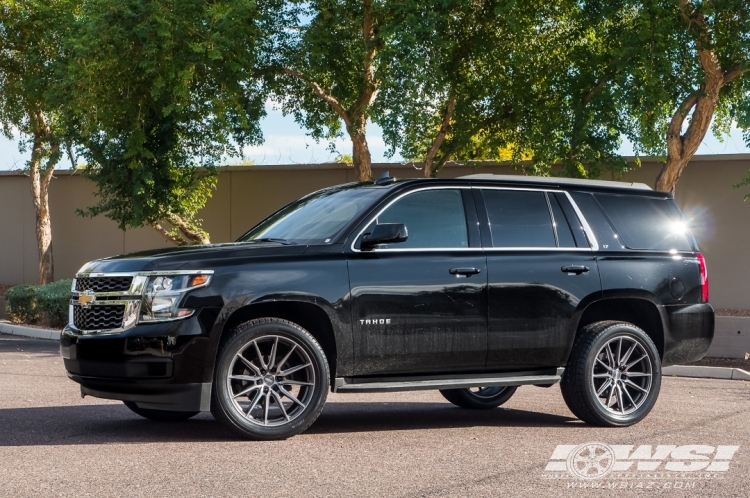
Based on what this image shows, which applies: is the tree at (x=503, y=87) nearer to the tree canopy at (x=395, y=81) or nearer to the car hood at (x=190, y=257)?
the tree canopy at (x=395, y=81)

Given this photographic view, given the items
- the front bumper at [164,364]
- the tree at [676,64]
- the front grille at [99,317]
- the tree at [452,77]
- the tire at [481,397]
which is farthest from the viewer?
the tree at [452,77]

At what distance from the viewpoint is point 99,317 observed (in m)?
7.87

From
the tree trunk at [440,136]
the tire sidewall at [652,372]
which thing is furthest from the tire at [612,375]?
the tree trunk at [440,136]

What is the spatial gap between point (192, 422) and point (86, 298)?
1.61 m

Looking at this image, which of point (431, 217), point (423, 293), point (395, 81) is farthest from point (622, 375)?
point (395, 81)

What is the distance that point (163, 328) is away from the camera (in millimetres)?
7504

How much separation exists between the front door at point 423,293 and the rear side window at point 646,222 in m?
1.52

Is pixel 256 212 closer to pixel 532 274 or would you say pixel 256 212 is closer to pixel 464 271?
pixel 532 274

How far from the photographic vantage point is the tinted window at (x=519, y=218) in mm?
8852

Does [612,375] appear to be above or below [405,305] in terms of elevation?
below

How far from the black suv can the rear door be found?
12mm

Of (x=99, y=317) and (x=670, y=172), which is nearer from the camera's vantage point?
(x=99, y=317)

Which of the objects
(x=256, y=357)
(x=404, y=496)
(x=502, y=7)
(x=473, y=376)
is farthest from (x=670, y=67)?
(x=404, y=496)

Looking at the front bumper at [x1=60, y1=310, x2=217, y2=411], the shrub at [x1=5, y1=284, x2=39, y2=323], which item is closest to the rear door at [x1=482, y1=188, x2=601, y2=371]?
the front bumper at [x1=60, y1=310, x2=217, y2=411]
